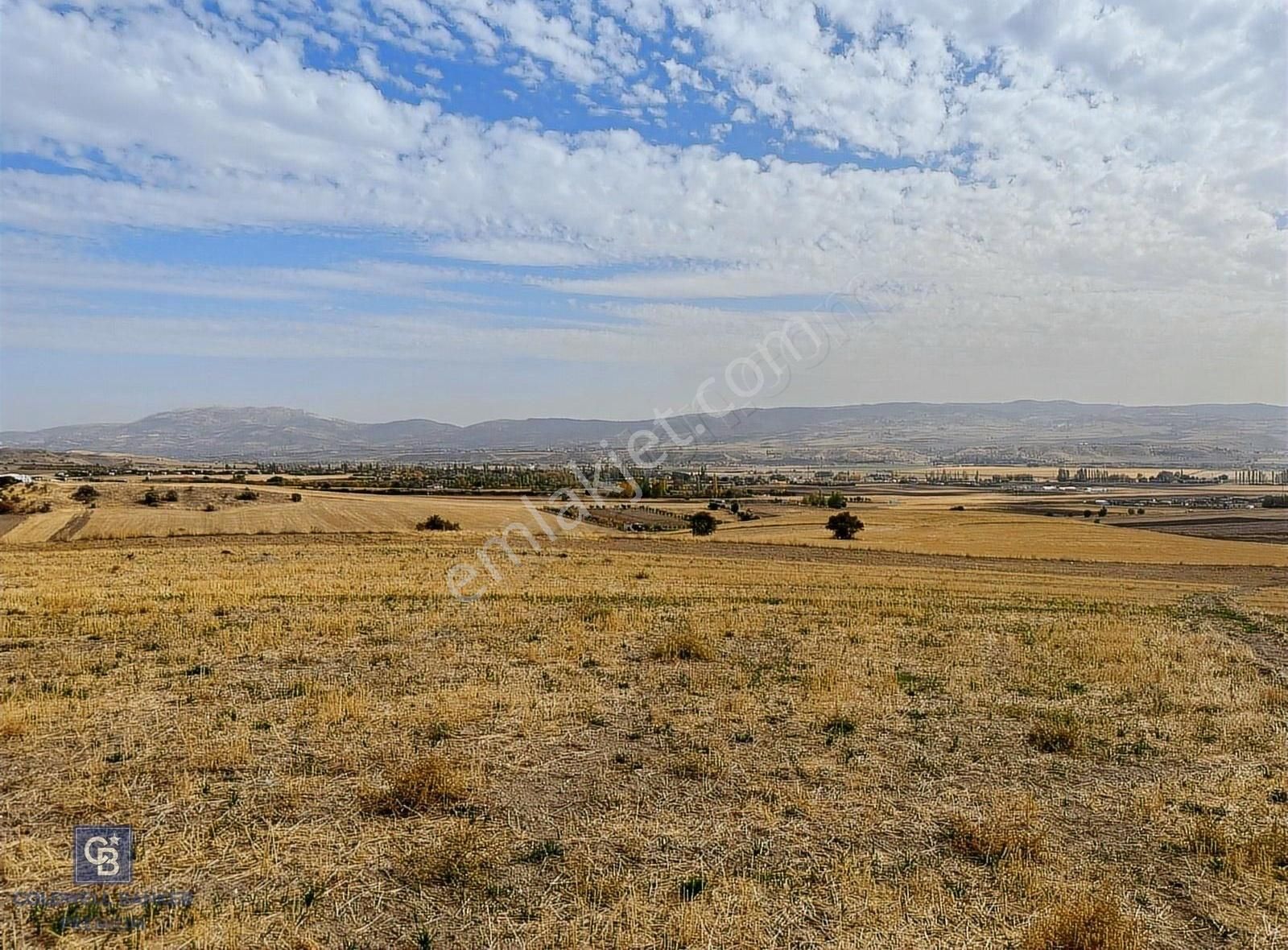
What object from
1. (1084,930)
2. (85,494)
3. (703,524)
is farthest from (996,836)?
(85,494)

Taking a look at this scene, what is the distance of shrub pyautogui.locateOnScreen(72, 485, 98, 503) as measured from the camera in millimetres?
69188

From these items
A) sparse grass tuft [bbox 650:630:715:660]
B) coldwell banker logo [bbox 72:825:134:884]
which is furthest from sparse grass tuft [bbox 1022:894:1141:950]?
sparse grass tuft [bbox 650:630:715:660]

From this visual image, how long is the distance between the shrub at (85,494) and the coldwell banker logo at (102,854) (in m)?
74.4

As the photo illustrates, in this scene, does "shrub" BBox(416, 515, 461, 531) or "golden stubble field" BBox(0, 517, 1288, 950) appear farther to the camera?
"shrub" BBox(416, 515, 461, 531)

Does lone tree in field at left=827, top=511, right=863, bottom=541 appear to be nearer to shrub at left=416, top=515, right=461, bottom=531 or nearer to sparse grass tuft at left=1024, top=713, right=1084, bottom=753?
shrub at left=416, top=515, right=461, bottom=531

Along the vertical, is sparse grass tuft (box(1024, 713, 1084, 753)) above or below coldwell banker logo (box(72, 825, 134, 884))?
below

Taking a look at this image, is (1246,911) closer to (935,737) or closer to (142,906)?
(935,737)

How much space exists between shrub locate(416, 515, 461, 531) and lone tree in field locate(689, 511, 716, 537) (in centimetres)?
1910

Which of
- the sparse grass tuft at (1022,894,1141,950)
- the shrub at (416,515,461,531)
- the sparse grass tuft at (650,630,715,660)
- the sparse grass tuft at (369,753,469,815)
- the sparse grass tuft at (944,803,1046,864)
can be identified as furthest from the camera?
the shrub at (416,515,461,531)

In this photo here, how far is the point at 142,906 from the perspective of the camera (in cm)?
593

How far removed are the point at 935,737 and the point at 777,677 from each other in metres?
3.27

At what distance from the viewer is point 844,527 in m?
66.1

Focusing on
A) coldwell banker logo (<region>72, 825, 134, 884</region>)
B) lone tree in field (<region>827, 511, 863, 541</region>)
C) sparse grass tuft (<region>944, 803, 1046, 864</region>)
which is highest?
coldwell banker logo (<region>72, 825, 134, 884</region>)

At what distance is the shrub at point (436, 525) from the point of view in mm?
59094
